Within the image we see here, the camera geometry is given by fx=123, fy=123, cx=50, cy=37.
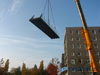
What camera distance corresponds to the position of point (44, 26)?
19.3 m

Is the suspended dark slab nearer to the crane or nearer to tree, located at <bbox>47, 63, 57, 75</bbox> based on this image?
the crane

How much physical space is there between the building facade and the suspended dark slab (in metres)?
26.4

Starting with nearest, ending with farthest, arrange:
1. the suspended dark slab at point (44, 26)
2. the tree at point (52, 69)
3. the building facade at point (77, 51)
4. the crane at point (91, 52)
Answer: the crane at point (91, 52), the suspended dark slab at point (44, 26), the building facade at point (77, 51), the tree at point (52, 69)

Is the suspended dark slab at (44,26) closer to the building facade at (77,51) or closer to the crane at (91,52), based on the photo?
the crane at (91,52)

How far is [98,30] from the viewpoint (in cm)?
5009

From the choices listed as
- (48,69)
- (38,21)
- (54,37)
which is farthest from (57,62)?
(38,21)

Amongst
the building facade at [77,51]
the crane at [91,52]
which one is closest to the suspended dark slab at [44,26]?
the crane at [91,52]

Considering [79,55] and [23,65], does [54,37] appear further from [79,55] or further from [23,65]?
[23,65]

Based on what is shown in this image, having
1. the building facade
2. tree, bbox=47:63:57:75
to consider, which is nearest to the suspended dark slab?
the building facade

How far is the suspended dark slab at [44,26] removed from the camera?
59.5 feet

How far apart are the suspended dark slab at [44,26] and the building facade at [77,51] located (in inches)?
1038

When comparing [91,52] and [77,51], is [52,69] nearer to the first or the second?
[77,51]

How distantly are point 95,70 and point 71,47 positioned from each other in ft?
109

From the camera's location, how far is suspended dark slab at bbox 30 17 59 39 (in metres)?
18.1
